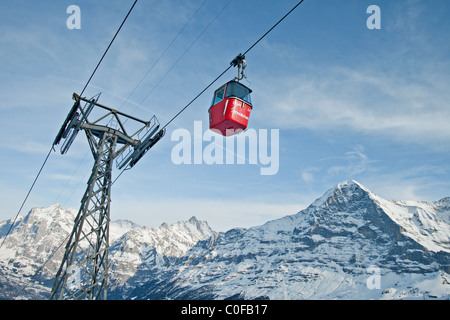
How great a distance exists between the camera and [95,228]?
18297mm

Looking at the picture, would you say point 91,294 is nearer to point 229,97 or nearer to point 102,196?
point 102,196

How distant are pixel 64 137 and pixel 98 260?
8823 millimetres

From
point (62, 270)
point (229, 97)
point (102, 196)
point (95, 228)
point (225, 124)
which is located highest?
point (229, 97)

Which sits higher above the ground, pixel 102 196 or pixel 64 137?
pixel 64 137

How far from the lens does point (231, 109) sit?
16125 millimetres

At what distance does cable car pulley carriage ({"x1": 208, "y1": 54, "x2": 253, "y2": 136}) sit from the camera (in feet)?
53.0

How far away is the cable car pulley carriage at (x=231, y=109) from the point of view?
1616 cm

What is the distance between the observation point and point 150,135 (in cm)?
2125
